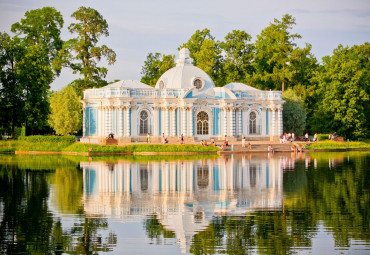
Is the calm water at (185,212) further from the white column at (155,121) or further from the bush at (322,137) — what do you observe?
the bush at (322,137)

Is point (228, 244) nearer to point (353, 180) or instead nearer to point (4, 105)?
point (353, 180)

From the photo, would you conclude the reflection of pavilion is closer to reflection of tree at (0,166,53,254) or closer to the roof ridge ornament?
reflection of tree at (0,166,53,254)

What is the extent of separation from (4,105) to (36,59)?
229 inches

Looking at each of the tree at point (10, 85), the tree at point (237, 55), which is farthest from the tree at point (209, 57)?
the tree at point (10, 85)

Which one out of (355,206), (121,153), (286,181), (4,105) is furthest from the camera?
(4,105)

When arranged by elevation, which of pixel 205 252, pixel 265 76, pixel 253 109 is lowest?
pixel 205 252

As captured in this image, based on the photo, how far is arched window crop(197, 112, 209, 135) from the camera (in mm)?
61188

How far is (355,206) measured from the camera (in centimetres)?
2020

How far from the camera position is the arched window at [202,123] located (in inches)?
2409

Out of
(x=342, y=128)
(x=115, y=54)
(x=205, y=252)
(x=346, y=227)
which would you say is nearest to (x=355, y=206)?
(x=346, y=227)

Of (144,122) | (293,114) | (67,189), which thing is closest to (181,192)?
(67,189)

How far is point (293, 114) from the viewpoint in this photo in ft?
224

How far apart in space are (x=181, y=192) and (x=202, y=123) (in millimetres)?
37754

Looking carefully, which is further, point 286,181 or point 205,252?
point 286,181
